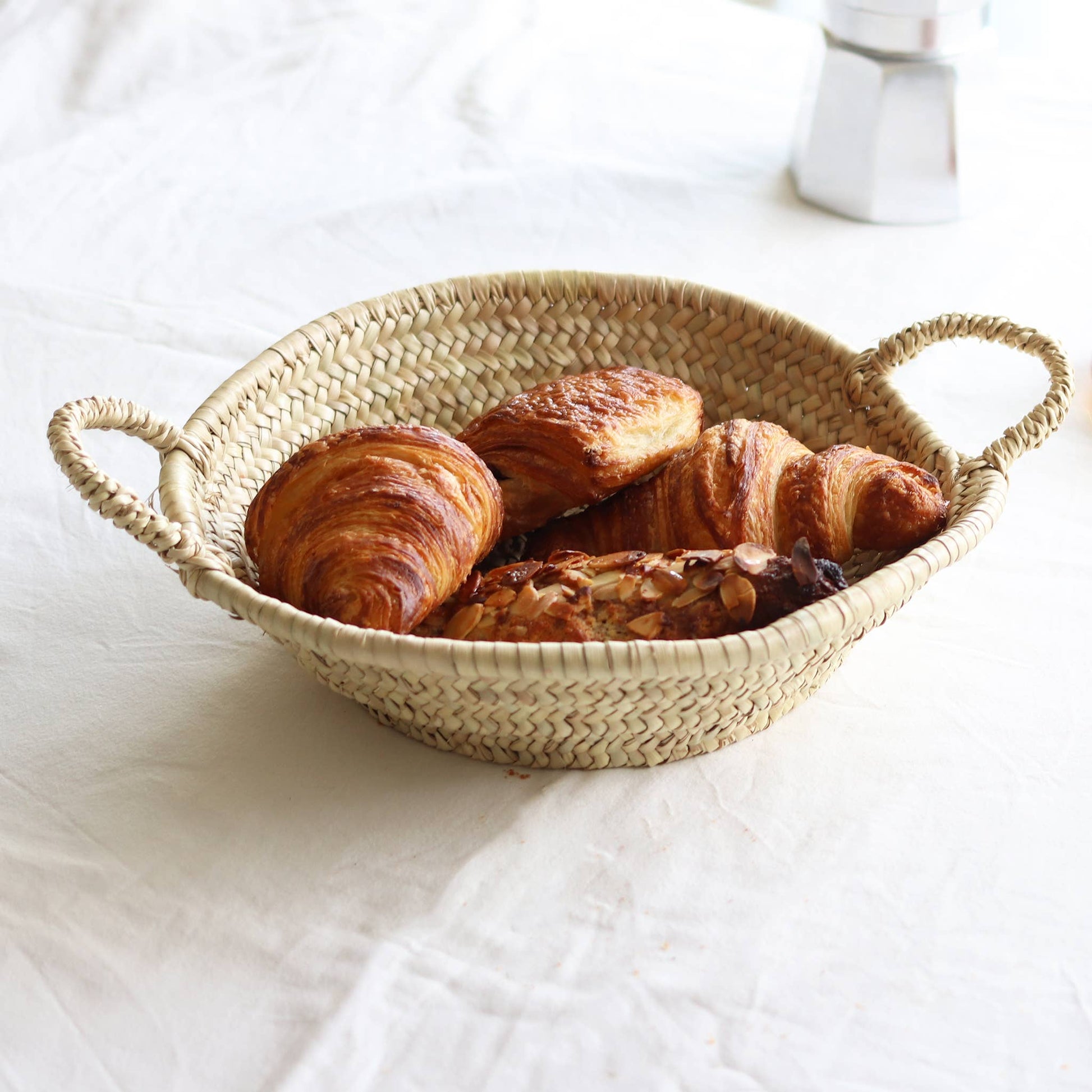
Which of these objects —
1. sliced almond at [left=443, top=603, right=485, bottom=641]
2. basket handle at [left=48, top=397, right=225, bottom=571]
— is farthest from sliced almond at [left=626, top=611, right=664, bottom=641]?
basket handle at [left=48, top=397, right=225, bottom=571]

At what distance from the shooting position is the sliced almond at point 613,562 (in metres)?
0.86

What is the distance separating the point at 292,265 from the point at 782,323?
2.51 ft

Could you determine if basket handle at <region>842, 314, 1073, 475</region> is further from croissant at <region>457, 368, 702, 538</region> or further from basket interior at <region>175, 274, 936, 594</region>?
croissant at <region>457, 368, 702, 538</region>

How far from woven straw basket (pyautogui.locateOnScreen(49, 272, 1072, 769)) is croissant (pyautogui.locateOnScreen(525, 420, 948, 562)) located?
44mm

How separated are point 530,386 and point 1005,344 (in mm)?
443

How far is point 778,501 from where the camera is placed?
0.96 metres

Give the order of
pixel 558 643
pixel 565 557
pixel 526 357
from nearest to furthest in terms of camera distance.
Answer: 1. pixel 558 643
2. pixel 565 557
3. pixel 526 357

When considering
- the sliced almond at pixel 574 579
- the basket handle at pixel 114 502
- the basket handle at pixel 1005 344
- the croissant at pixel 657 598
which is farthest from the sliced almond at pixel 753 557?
the basket handle at pixel 114 502

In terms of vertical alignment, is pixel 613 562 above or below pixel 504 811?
above

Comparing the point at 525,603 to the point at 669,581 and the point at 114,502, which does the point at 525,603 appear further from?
Result: the point at 114,502

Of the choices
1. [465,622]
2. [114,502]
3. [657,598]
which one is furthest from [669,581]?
[114,502]

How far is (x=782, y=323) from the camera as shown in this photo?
1156 millimetres

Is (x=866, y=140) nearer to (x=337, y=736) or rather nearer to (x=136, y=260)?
(x=136, y=260)

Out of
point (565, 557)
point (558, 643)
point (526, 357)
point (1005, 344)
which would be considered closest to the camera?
point (558, 643)
